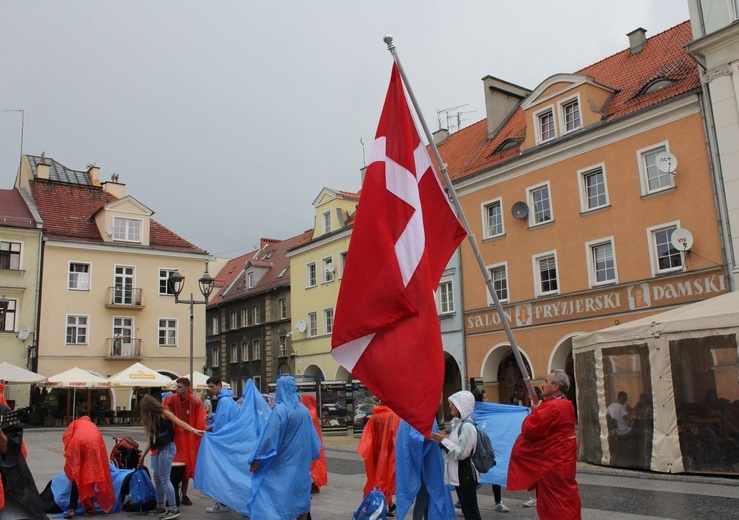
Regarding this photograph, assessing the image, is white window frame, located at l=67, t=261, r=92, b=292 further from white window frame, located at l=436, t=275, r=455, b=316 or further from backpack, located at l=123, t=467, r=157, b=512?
backpack, located at l=123, t=467, r=157, b=512

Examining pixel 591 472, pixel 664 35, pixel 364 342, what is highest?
pixel 664 35

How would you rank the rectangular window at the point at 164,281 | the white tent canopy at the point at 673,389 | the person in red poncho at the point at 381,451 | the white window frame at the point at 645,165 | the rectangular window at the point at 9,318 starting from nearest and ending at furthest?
the person in red poncho at the point at 381,451 → the white tent canopy at the point at 673,389 → the white window frame at the point at 645,165 → the rectangular window at the point at 9,318 → the rectangular window at the point at 164,281

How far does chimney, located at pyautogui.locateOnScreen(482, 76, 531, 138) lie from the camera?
33.1m

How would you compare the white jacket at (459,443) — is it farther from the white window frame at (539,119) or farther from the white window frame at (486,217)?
the white window frame at (486,217)

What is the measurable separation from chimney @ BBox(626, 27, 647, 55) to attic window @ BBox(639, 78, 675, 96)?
420 cm

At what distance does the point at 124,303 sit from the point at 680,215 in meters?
32.0

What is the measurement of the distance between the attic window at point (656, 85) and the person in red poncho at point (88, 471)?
71.8ft

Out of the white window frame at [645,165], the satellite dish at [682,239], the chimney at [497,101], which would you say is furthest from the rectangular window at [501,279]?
the satellite dish at [682,239]

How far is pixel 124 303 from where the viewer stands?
1684 inches

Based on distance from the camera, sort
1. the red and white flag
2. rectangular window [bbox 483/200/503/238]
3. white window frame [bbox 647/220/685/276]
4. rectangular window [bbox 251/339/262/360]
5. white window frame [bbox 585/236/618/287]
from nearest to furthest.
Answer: the red and white flag < white window frame [bbox 647/220/685/276] < white window frame [bbox 585/236/618/287] < rectangular window [bbox 483/200/503/238] < rectangular window [bbox 251/339/262/360]

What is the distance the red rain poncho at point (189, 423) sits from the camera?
10.5 m

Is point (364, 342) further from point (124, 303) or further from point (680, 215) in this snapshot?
point (124, 303)

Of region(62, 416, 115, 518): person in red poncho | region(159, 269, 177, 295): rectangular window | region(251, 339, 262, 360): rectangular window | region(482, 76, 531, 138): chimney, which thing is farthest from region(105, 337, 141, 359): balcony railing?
region(62, 416, 115, 518): person in red poncho

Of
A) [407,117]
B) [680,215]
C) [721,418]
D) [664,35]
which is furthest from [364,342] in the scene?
[664,35]
